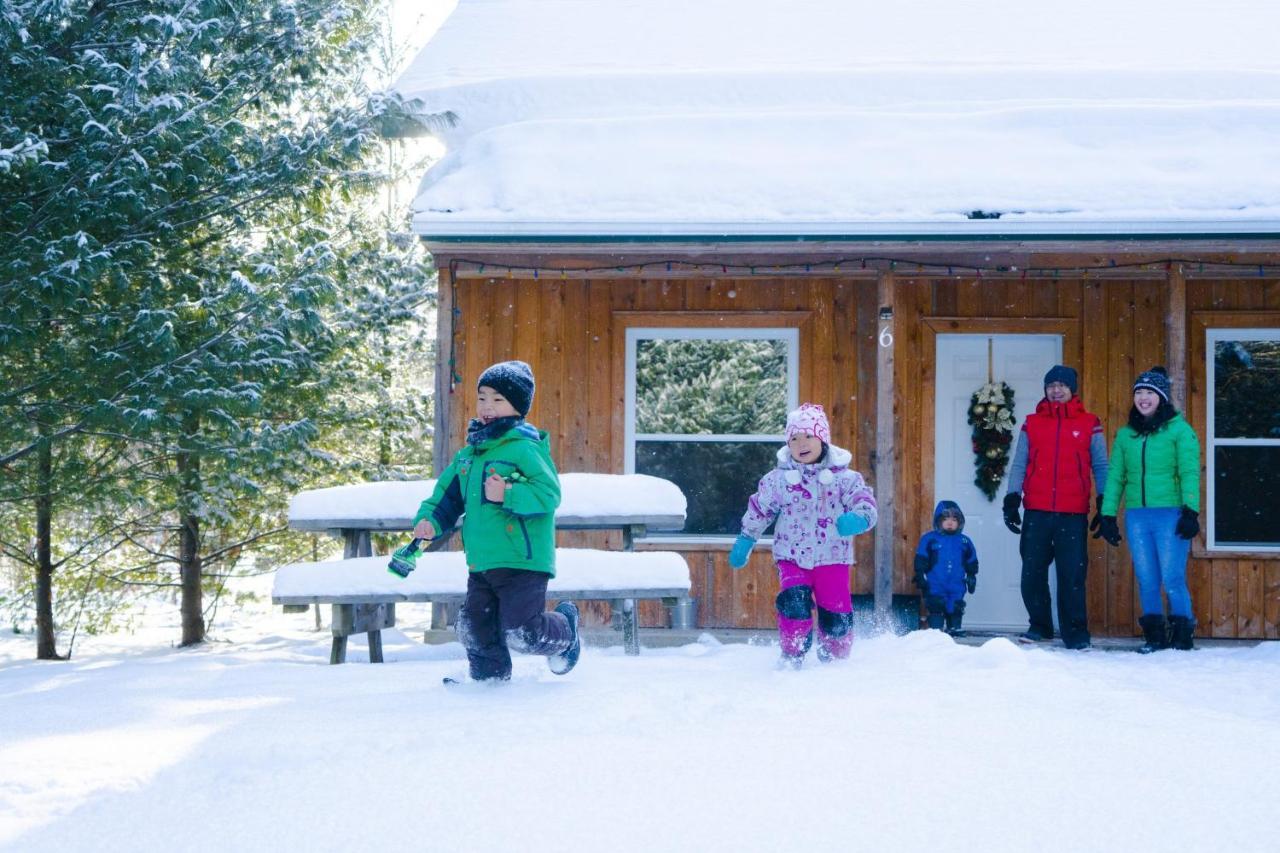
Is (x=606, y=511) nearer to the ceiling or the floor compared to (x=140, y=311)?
nearer to the floor

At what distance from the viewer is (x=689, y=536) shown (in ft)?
31.3

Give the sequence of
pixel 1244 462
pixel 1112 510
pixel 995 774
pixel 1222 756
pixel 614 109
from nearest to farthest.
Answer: pixel 995 774 → pixel 1222 756 → pixel 1112 510 → pixel 1244 462 → pixel 614 109

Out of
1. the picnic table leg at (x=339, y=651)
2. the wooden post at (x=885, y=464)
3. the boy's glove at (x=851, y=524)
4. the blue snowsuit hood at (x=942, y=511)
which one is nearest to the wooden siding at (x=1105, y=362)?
the blue snowsuit hood at (x=942, y=511)

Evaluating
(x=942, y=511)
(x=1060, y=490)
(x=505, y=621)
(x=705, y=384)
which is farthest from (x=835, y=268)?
(x=505, y=621)

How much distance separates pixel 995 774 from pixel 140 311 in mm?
8210

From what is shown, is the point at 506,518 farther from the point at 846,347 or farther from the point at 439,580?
the point at 846,347

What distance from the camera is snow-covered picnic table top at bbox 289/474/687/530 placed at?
293 inches

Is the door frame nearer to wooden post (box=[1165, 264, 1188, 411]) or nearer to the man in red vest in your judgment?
wooden post (box=[1165, 264, 1188, 411])

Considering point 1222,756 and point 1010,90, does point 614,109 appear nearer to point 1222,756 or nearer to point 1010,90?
point 1010,90

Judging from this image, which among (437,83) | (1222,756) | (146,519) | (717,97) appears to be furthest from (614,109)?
(1222,756)

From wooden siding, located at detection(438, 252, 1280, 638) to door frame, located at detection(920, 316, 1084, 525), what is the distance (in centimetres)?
1

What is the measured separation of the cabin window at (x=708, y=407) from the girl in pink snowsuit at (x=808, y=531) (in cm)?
304

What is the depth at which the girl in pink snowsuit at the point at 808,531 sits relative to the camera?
253 inches

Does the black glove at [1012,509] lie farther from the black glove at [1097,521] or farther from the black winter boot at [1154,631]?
the black winter boot at [1154,631]
